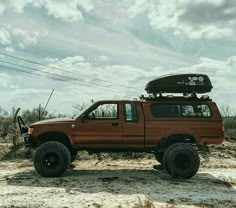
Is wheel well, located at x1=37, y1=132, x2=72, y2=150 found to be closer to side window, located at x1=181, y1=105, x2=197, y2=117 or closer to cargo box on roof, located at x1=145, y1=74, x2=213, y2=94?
cargo box on roof, located at x1=145, y1=74, x2=213, y2=94

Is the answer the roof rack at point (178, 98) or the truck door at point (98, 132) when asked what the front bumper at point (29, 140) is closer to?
the truck door at point (98, 132)

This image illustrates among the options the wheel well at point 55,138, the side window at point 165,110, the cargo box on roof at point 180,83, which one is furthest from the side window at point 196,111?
the wheel well at point 55,138

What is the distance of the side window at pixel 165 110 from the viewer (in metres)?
11.2

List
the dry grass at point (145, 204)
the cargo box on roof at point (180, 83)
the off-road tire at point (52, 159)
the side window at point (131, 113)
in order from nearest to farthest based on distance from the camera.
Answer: the dry grass at point (145, 204)
the off-road tire at point (52, 159)
the side window at point (131, 113)
the cargo box on roof at point (180, 83)

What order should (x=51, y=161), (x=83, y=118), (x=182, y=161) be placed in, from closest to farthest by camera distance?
(x=51, y=161)
(x=182, y=161)
(x=83, y=118)

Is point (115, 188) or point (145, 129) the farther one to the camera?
point (145, 129)

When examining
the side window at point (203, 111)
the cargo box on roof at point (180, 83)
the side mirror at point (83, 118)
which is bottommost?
the side mirror at point (83, 118)

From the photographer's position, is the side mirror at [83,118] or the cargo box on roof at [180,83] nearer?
the side mirror at [83,118]

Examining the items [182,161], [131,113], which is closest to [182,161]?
[182,161]

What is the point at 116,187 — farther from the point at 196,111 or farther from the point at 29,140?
the point at 196,111

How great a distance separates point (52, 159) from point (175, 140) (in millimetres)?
3325

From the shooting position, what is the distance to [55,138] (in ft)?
36.8

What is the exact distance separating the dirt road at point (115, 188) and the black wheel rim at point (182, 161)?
41 cm

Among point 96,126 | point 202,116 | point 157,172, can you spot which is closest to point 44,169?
point 96,126
